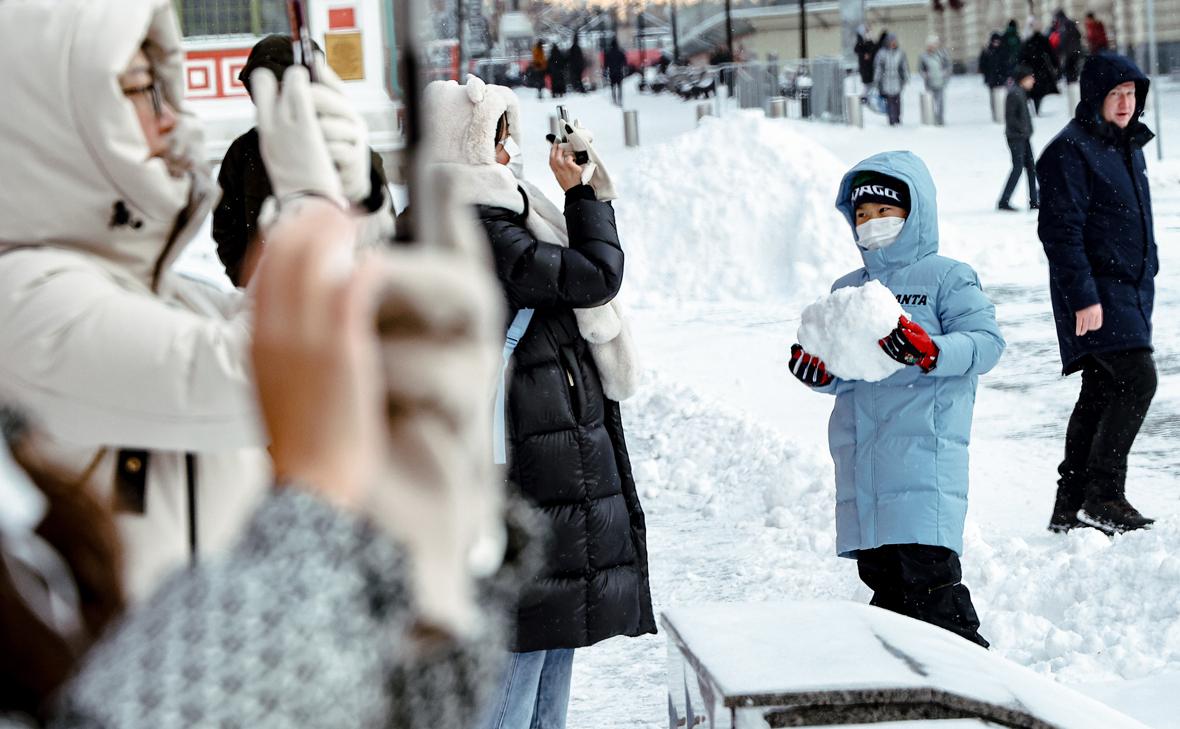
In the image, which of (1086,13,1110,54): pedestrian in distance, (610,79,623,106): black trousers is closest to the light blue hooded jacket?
(1086,13,1110,54): pedestrian in distance

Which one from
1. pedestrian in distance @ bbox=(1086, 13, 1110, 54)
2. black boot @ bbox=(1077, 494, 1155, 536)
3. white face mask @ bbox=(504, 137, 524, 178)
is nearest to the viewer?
white face mask @ bbox=(504, 137, 524, 178)

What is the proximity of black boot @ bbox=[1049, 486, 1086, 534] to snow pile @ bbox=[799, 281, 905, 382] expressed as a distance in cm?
197

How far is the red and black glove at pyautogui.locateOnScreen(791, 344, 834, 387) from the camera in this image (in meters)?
4.23

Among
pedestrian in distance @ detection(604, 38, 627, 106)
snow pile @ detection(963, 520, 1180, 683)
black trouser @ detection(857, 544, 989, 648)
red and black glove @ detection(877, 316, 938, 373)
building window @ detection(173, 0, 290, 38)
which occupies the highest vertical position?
pedestrian in distance @ detection(604, 38, 627, 106)

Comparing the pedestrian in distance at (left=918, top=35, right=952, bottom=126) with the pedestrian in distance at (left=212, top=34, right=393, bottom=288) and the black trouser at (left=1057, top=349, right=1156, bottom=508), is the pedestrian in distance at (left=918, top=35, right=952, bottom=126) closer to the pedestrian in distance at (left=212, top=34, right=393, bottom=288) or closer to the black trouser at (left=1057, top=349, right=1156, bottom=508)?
the black trouser at (left=1057, top=349, right=1156, bottom=508)

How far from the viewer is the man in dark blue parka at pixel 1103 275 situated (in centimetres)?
558

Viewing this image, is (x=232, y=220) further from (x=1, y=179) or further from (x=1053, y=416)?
(x=1053, y=416)

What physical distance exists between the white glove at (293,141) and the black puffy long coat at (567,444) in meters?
2.34

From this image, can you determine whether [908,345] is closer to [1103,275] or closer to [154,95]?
[1103,275]

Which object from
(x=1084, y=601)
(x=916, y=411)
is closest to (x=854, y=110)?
(x=1084, y=601)

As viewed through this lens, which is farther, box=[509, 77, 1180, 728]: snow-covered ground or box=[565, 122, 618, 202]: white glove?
box=[509, 77, 1180, 728]: snow-covered ground

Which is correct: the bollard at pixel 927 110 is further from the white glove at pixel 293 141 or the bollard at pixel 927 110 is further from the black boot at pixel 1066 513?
the white glove at pixel 293 141

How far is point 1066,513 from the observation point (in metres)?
5.74

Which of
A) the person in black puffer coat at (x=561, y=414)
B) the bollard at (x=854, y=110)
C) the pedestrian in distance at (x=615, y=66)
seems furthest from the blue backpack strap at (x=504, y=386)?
the pedestrian in distance at (x=615, y=66)
